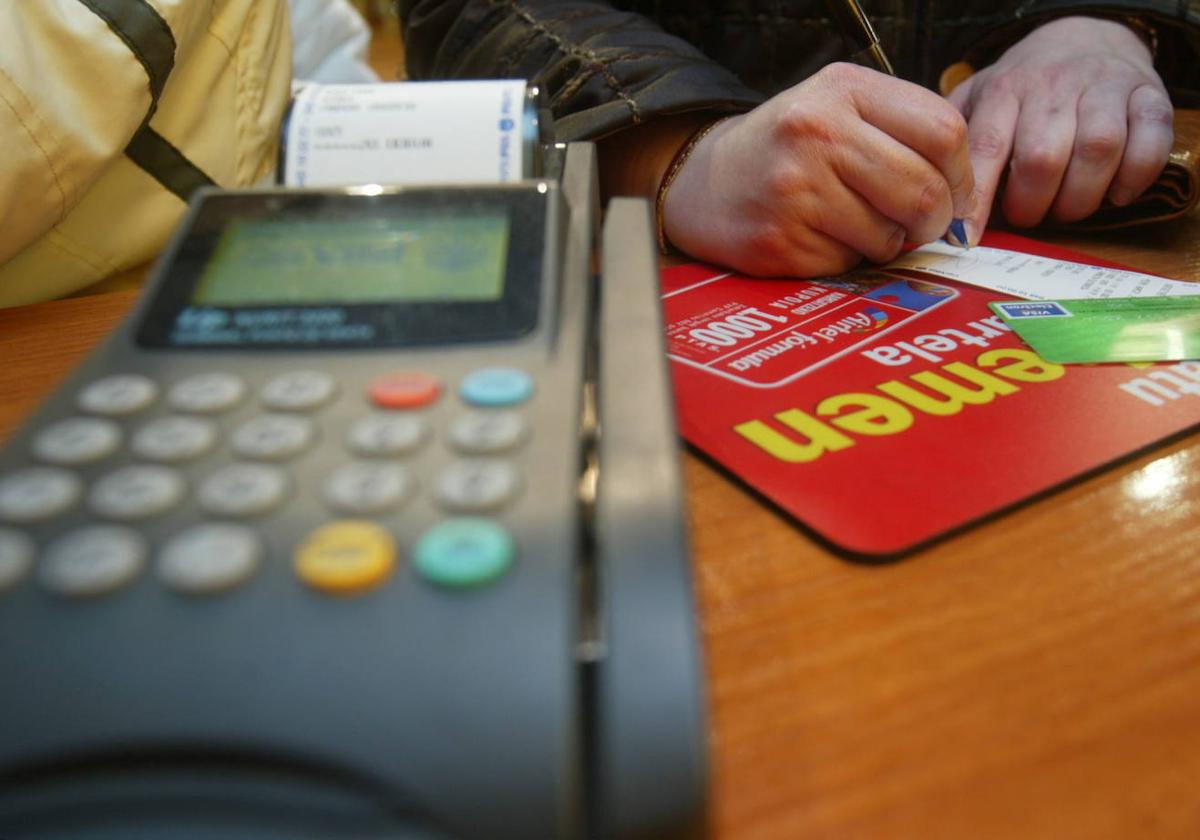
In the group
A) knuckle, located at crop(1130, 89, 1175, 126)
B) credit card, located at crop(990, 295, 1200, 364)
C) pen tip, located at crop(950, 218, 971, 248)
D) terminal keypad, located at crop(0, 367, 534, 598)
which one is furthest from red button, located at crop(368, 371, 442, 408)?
knuckle, located at crop(1130, 89, 1175, 126)

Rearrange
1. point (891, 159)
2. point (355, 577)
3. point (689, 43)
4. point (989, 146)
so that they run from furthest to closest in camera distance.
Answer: point (689, 43)
point (989, 146)
point (891, 159)
point (355, 577)

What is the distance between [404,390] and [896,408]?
0.59ft

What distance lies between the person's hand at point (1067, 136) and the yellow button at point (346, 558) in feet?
1.36

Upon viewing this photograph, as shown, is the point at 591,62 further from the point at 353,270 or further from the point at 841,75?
the point at 353,270

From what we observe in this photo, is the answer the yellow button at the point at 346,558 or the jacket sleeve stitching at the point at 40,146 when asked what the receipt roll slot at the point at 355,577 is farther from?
the jacket sleeve stitching at the point at 40,146

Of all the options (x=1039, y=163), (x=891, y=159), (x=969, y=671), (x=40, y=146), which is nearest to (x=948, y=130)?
(x=891, y=159)

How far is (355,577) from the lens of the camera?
16 cm

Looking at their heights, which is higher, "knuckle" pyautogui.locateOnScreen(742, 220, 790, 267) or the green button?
the green button

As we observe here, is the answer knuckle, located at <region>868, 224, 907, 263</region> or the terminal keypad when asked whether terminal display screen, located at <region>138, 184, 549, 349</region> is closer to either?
the terminal keypad

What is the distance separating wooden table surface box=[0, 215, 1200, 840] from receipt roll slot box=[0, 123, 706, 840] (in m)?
0.05

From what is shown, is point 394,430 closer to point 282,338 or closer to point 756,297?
point 282,338

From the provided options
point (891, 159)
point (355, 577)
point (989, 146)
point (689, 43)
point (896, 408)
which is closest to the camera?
point (355, 577)

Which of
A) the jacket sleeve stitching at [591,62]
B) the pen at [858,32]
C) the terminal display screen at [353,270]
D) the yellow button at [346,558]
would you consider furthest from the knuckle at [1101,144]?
the yellow button at [346,558]

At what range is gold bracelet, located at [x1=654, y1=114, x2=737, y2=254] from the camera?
49 centimetres
